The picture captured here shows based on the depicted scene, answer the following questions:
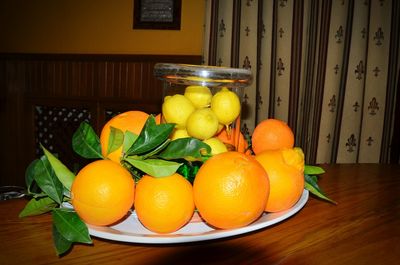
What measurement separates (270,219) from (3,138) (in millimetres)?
2548

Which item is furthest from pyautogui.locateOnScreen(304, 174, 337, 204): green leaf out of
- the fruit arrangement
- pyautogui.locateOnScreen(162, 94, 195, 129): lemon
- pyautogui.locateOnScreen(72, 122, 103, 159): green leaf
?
pyautogui.locateOnScreen(72, 122, 103, 159): green leaf

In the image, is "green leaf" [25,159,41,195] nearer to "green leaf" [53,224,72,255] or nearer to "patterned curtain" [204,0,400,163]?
"green leaf" [53,224,72,255]

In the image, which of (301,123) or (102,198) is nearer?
(102,198)

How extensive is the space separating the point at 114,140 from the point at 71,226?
0.40 feet

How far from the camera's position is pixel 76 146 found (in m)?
0.51

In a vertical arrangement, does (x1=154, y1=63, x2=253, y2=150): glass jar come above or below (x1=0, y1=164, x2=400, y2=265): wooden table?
above

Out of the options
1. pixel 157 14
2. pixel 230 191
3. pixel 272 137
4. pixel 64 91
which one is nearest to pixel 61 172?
pixel 230 191

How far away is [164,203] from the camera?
419 millimetres

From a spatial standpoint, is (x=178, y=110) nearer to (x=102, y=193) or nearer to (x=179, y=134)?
(x=179, y=134)

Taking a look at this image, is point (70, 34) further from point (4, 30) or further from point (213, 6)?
point (213, 6)

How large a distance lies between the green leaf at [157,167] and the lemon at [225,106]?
145mm

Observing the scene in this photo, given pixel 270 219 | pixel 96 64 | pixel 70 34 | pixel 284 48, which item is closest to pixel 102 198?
pixel 270 219

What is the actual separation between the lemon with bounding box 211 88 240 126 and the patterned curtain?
1.33 metres

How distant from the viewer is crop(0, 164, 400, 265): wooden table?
408 mm
